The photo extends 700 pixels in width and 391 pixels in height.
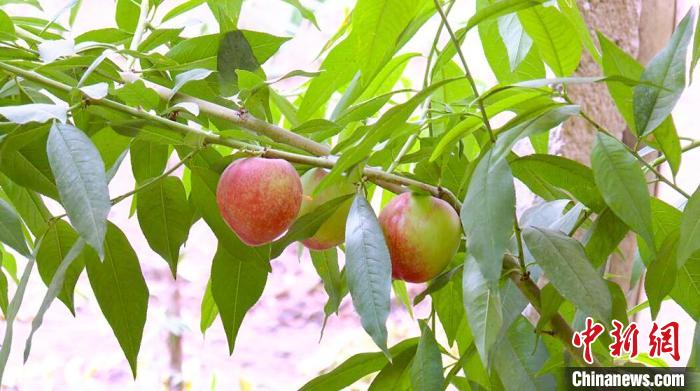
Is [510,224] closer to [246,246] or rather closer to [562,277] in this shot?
[562,277]

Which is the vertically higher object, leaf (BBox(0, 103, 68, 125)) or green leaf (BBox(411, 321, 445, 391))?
leaf (BBox(0, 103, 68, 125))

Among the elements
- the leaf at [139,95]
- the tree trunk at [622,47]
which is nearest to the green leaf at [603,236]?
the leaf at [139,95]

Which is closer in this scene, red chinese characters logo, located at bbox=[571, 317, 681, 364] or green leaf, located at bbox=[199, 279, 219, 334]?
red chinese characters logo, located at bbox=[571, 317, 681, 364]

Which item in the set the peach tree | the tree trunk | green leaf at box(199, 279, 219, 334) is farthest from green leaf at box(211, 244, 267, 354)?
the tree trunk

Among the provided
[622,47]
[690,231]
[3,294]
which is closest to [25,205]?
[3,294]

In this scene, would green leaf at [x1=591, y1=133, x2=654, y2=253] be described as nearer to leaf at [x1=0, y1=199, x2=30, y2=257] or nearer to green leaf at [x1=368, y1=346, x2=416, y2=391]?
green leaf at [x1=368, y1=346, x2=416, y2=391]

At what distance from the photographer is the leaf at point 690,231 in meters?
0.33

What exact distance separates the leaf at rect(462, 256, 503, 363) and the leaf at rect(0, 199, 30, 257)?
0.68 feet

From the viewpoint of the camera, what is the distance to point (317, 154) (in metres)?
0.41

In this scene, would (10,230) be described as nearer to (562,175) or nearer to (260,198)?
(260,198)

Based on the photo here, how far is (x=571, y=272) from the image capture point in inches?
14.1

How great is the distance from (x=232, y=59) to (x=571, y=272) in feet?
0.66

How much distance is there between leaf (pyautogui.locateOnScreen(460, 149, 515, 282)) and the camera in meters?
0.31

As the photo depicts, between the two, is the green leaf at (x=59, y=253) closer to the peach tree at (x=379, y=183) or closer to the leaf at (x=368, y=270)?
the peach tree at (x=379, y=183)
